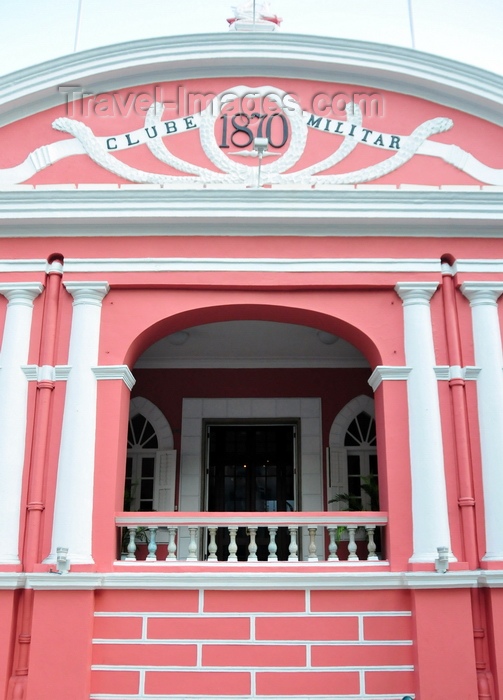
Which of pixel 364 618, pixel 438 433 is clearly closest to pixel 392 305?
pixel 438 433

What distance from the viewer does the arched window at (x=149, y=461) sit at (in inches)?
401

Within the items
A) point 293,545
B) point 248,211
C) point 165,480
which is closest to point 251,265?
point 248,211

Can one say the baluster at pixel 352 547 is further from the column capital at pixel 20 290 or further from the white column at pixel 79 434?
the column capital at pixel 20 290

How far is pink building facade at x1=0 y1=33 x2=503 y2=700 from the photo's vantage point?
23.9ft

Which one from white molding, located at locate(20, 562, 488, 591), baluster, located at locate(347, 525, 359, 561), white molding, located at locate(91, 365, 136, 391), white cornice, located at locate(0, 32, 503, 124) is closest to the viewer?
white molding, located at locate(20, 562, 488, 591)

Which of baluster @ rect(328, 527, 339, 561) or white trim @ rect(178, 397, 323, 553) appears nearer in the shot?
baluster @ rect(328, 527, 339, 561)

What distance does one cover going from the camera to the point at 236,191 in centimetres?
816

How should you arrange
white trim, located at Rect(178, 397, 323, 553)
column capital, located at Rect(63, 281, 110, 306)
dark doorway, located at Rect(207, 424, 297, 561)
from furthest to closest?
1. dark doorway, located at Rect(207, 424, 297, 561)
2. white trim, located at Rect(178, 397, 323, 553)
3. column capital, located at Rect(63, 281, 110, 306)

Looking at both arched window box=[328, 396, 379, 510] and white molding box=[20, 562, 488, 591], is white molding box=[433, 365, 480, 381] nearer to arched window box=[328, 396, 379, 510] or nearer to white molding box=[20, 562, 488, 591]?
white molding box=[20, 562, 488, 591]

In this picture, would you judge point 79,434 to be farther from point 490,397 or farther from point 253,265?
point 490,397

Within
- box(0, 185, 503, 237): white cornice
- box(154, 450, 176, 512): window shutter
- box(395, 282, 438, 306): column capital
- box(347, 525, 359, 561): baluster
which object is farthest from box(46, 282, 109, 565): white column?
box(395, 282, 438, 306): column capital

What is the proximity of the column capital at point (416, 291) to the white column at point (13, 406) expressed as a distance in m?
3.71

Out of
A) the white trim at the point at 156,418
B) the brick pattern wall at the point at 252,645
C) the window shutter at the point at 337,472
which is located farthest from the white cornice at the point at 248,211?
the brick pattern wall at the point at 252,645

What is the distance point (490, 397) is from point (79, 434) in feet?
13.2
